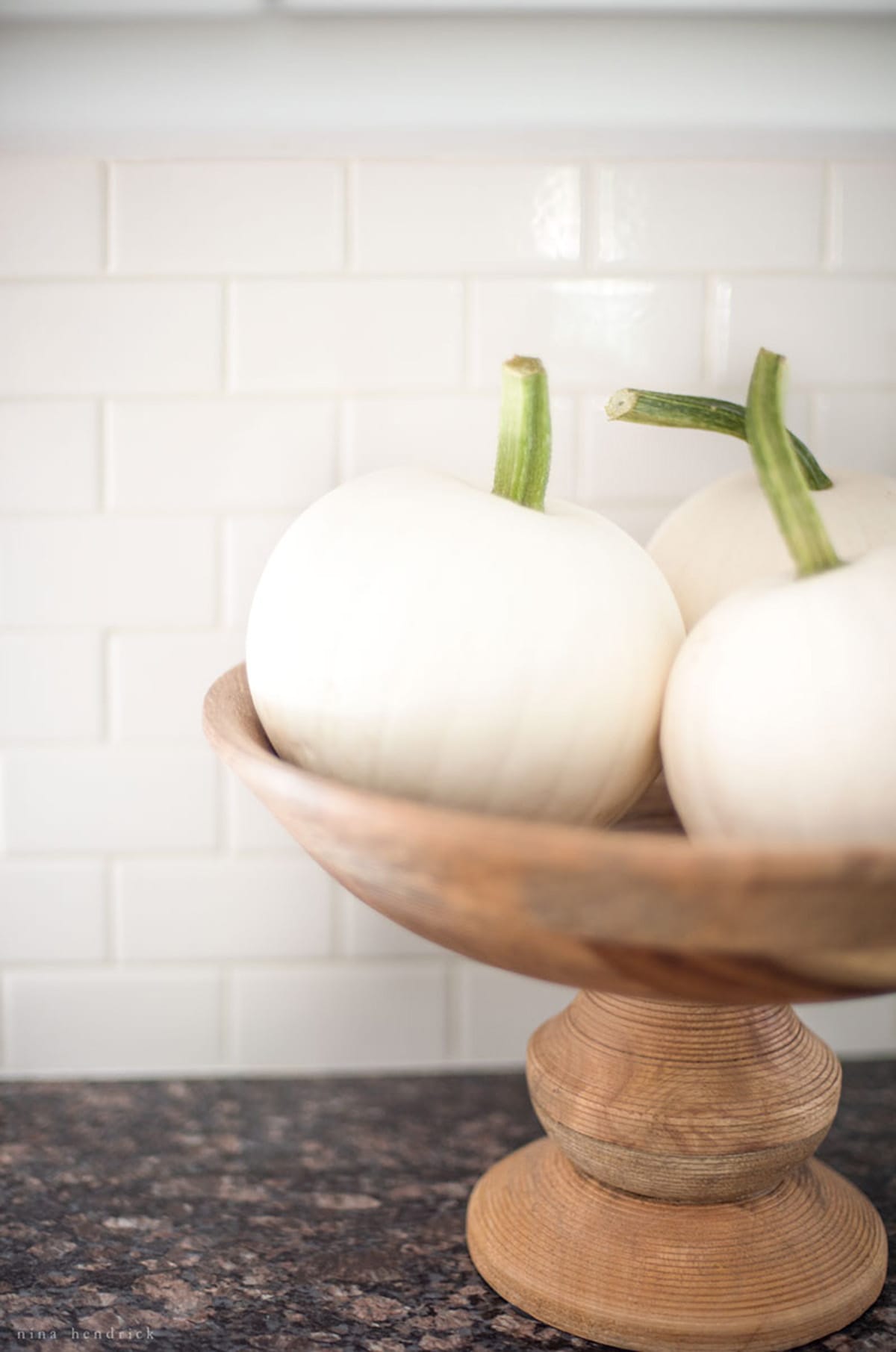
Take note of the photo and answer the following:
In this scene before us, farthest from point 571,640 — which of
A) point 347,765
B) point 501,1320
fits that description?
point 501,1320

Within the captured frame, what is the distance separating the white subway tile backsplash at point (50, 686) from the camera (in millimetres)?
747

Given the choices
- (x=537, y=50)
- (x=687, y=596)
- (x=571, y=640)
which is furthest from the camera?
(x=537, y=50)

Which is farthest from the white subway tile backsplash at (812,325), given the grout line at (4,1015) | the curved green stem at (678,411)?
the grout line at (4,1015)

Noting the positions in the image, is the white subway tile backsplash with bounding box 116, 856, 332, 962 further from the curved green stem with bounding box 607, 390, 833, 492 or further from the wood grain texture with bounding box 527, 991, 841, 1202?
the curved green stem with bounding box 607, 390, 833, 492

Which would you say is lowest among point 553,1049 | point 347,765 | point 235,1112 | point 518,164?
point 235,1112

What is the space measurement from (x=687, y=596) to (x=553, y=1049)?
0.21m

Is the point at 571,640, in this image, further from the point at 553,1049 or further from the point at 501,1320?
the point at 501,1320

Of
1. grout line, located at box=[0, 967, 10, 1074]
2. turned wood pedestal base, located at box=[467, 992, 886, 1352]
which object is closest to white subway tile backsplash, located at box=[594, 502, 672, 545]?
turned wood pedestal base, located at box=[467, 992, 886, 1352]

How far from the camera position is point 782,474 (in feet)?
1.49

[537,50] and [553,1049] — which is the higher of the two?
[537,50]

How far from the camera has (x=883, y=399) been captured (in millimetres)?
746

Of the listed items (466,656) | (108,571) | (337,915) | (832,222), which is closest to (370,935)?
(337,915)

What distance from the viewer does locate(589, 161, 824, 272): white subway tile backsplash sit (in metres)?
0.72

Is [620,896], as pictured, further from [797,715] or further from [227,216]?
[227,216]
